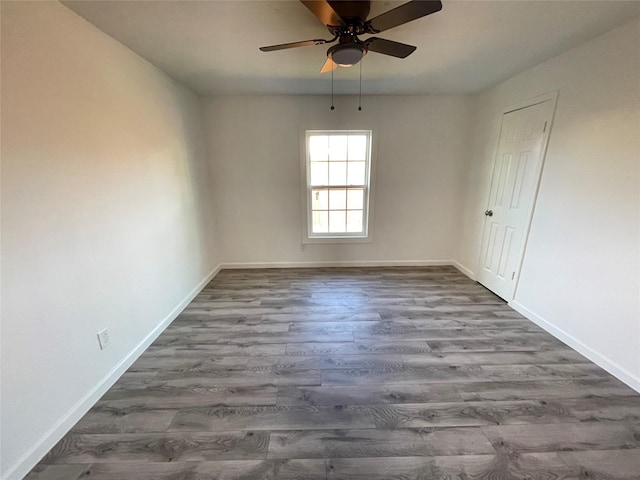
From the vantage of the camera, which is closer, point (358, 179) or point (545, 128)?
point (545, 128)

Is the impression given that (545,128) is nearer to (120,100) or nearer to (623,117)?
(623,117)

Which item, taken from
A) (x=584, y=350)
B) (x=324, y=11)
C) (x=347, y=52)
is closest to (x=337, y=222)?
(x=347, y=52)

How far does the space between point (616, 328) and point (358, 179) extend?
9.65 ft

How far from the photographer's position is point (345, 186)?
3820 millimetres

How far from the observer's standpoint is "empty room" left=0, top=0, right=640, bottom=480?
52.7 inches

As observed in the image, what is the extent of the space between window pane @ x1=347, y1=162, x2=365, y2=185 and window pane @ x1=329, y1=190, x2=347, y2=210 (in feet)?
0.63

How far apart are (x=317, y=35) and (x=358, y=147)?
191 cm

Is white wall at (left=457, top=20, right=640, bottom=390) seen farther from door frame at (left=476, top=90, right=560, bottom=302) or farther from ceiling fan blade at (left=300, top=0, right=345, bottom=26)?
ceiling fan blade at (left=300, top=0, right=345, bottom=26)

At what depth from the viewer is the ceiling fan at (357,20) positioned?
1.31 metres

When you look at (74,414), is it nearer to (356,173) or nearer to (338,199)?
(338,199)

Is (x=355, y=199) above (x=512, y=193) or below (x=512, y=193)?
below

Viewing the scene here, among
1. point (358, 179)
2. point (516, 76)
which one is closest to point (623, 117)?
point (516, 76)

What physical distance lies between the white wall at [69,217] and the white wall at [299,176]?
124 cm

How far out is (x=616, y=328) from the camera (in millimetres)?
1879
